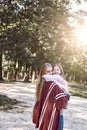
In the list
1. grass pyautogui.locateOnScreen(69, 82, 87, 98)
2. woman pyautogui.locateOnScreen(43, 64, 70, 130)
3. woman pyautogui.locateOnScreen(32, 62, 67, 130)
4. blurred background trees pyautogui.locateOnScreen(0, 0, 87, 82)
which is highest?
woman pyautogui.locateOnScreen(43, 64, 70, 130)

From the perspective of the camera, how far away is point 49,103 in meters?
6.04

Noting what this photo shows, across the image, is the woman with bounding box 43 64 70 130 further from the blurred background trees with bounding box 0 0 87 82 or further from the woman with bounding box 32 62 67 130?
the blurred background trees with bounding box 0 0 87 82

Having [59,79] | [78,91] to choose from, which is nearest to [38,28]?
[59,79]

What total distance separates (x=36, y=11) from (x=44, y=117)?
26.3 feet

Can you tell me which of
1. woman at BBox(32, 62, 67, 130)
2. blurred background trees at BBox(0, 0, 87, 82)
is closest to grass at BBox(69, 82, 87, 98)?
blurred background trees at BBox(0, 0, 87, 82)

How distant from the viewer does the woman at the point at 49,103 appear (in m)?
5.87

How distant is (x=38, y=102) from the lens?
20.7 feet

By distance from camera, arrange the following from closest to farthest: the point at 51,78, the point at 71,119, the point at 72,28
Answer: the point at 51,78 < the point at 71,119 < the point at 72,28

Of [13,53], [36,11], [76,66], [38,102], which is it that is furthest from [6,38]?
[76,66]

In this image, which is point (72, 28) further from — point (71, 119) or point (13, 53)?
point (71, 119)

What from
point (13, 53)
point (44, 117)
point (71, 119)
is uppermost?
point (44, 117)

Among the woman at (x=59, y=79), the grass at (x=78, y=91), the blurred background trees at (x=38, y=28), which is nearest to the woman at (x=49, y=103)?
the woman at (x=59, y=79)

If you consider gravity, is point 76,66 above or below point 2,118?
below

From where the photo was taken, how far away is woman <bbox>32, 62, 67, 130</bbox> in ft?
19.3
